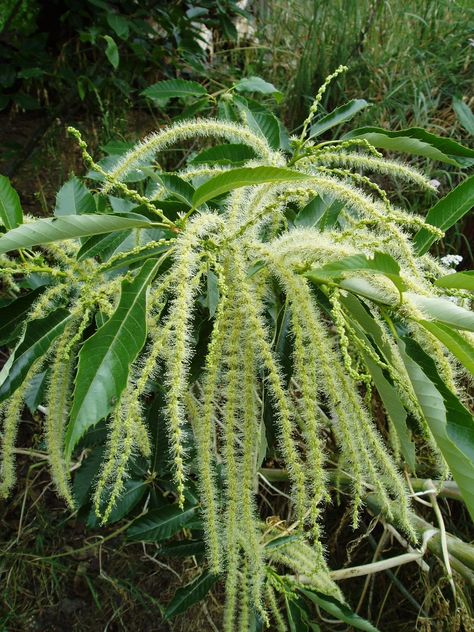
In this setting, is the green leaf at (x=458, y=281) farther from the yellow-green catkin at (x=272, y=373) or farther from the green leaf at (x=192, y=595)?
the green leaf at (x=192, y=595)

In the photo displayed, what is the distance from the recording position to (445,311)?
3.09 feet

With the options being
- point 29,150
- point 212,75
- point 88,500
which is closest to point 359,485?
point 88,500

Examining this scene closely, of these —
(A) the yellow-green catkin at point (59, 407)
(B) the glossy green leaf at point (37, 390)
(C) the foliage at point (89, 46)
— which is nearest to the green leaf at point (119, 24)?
(C) the foliage at point (89, 46)

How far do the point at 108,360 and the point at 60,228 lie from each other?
0.23 metres

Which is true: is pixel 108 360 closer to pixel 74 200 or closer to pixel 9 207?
pixel 9 207

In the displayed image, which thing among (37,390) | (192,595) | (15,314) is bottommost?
(192,595)

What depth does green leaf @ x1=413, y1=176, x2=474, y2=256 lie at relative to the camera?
1238mm

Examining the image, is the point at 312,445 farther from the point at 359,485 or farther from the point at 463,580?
the point at 463,580

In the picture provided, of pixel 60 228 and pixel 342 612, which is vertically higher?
pixel 60 228

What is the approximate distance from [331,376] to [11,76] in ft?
8.51

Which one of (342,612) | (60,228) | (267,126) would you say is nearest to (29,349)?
(60,228)

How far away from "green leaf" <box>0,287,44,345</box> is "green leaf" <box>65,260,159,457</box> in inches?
15.8

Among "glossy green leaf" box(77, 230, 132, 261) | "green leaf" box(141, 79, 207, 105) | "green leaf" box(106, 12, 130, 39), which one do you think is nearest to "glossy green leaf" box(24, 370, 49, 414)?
"glossy green leaf" box(77, 230, 132, 261)

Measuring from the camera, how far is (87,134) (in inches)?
136
